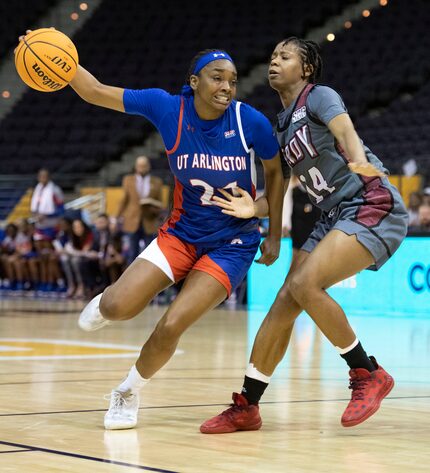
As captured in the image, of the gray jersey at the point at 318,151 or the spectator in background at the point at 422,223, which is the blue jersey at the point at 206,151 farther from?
the spectator in background at the point at 422,223

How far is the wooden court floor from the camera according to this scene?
13.3ft

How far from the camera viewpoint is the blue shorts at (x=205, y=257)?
5.04 meters

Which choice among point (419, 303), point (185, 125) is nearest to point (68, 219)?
point (419, 303)

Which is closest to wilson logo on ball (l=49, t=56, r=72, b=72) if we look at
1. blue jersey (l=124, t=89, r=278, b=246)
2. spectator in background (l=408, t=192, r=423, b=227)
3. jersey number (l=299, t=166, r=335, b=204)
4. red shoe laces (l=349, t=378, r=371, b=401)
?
blue jersey (l=124, t=89, r=278, b=246)

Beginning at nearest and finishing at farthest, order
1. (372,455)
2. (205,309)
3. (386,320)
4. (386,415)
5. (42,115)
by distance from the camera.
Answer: (372,455) → (205,309) → (386,415) → (386,320) → (42,115)

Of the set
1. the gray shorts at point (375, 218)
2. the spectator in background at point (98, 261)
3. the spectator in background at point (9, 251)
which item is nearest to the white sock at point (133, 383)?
the gray shorts at point (375, 218)

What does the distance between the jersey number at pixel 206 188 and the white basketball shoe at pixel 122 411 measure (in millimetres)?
955

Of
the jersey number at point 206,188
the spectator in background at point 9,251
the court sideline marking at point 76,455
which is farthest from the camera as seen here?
the spectator in background at point 9,251

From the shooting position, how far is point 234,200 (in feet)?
16.4

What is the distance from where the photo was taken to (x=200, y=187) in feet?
16.8

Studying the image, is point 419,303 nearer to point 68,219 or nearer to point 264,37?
point 68,219

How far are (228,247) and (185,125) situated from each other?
2.00 feet

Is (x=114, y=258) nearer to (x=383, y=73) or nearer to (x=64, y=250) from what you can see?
(x=64, y=250)

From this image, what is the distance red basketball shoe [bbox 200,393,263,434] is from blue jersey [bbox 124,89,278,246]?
77 centimetres
